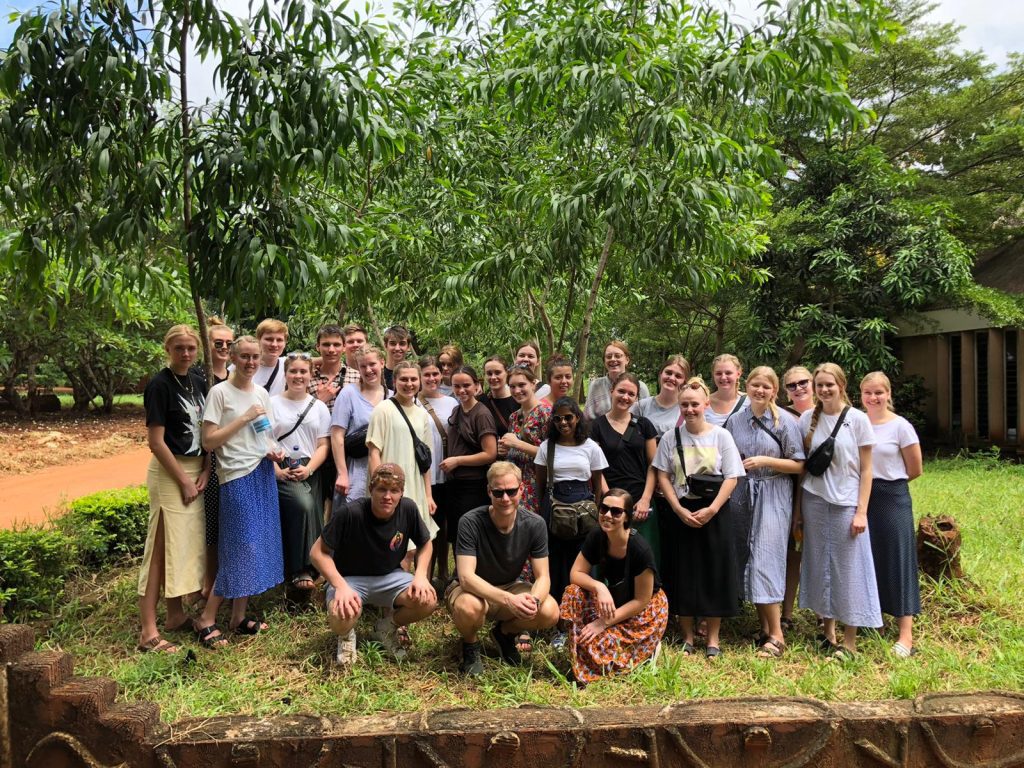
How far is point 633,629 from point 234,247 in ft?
9.62

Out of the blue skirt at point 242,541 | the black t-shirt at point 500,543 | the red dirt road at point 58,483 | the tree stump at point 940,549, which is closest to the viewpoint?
the black t-shirt at point 500,543

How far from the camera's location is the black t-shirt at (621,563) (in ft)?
13.6

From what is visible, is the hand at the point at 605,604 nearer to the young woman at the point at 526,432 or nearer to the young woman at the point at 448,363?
the young woman at the point at 526,432

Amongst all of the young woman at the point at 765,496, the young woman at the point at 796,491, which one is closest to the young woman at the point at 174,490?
the young woman at the point at 765,496

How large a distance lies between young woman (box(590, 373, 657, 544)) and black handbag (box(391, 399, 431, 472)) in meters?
1.06

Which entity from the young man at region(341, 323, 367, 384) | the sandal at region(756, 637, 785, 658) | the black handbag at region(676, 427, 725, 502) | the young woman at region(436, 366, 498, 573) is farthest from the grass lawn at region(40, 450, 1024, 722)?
the young man at region(341, 323, 367, 384)

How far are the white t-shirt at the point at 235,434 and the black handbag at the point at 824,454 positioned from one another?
125 inches

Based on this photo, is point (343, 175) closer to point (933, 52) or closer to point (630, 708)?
point (630, 708)

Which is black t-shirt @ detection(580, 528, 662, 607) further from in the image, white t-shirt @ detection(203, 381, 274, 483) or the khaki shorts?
white t-shirt @ detection(203, 381, 274, 483)

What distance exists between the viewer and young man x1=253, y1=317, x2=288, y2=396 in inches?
202

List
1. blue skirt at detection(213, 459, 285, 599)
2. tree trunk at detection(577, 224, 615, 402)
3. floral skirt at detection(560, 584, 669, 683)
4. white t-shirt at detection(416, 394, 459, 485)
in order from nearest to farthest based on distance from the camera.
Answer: floral skirt at detection(560, 584, 669, 683) < blue skirt at detection(213, 459, 285, 599) < white t-shirt at detection(416, 394, 459, 485) < tree trunk at detection(577, 224, 615, 402)

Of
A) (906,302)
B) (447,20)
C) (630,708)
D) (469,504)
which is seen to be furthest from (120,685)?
(906,302)

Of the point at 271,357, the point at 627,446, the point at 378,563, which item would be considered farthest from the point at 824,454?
the point at 271,357

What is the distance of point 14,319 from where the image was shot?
50.4 ft
